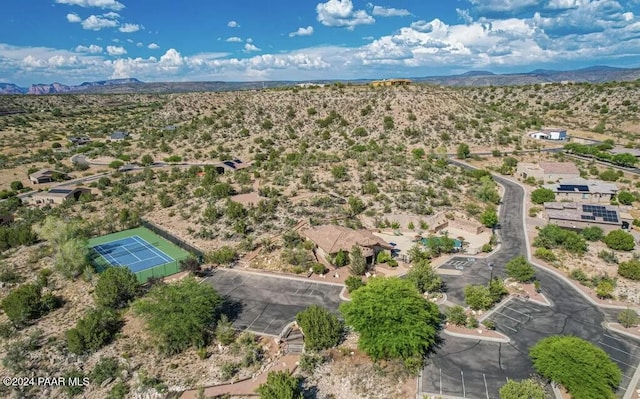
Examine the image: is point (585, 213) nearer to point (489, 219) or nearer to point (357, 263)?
point (489, 219)

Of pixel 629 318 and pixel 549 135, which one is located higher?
pixel 549 135

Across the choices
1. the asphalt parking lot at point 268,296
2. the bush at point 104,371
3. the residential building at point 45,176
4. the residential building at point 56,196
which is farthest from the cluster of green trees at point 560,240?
the residential building at point 45,176

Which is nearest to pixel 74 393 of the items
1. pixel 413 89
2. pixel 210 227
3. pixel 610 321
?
pixel 210 227

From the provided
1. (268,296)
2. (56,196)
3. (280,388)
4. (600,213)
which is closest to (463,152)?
(600,213)

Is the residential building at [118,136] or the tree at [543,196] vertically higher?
the residential building at [118,136]

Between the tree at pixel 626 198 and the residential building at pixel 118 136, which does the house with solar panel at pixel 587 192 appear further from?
the residential building at pixel 118 136

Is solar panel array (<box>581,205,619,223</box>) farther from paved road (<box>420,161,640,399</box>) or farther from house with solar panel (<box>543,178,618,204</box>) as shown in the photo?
paved road (<box>420,161,640,399</box>)
